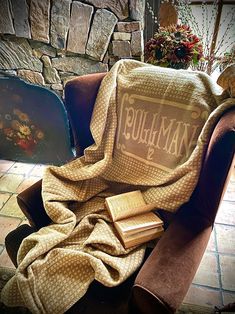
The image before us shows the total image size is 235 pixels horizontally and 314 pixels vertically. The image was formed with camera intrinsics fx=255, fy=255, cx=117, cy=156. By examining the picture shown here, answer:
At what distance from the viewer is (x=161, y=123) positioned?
3.48 feet

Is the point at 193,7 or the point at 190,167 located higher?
the point at 193,7

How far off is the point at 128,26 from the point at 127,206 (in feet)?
4.25

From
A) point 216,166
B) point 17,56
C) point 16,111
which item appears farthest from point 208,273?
point 17,56

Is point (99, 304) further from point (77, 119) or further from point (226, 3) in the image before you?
point (226, 3)

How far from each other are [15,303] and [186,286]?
596mm

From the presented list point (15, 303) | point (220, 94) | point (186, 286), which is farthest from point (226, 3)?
point (15, 303)

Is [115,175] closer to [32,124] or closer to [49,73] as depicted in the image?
[32,124]

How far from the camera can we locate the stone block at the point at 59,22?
5.57ft

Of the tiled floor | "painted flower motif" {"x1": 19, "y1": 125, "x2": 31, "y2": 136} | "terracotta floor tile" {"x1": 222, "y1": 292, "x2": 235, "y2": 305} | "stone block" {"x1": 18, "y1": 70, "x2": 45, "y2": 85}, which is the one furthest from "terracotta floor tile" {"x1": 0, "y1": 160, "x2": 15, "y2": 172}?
"terracotta floor tile" {"x1": 222, "y1": 292, "x2": 235, "y2": 305}

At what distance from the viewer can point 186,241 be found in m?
0.85

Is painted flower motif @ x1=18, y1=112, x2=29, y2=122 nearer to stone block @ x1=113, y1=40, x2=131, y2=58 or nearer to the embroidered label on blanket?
stone block @ x1=113, y1=40, x2=131, y2=58

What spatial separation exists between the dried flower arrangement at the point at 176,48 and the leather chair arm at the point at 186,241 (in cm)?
73

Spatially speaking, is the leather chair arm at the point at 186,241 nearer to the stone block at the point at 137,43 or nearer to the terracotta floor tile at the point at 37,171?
the stone block at the point at 137,43

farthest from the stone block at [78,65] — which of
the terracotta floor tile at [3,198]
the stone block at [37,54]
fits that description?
the terracotta floor tile at [3,198]
